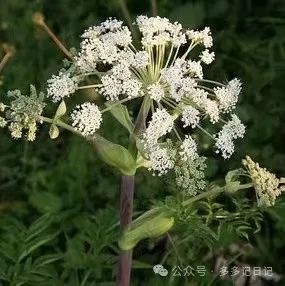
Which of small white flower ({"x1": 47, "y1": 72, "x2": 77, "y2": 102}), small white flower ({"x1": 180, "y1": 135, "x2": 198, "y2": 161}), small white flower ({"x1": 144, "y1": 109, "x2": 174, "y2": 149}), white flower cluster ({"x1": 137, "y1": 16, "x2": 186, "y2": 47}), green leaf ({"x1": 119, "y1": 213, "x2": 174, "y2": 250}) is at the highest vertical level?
white flower cluster ({"x1": 137, "y1": 16, "x2": 186, "y2": 47})

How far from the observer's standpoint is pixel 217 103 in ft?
4.87

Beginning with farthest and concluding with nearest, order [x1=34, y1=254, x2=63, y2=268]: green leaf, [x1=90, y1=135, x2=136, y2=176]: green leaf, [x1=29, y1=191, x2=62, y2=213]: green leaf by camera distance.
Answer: [x1=29, y1=191, x2=62, y2=213]: green leaf → [x1=34, y1=254, x2=63, y2=268]: green leaf → [x1=90, y1=135, x2=136, y2=176]: green leaf

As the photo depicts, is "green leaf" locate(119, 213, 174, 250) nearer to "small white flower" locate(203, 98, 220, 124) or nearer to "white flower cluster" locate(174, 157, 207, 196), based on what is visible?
"white flower cluster" locate(174, 157, 207, 196)

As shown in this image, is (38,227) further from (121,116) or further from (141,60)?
Result: (141,60)

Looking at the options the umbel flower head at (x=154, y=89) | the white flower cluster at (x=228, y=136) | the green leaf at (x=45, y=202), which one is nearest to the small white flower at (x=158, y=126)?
the umbel flower head at (x=154, y=89)

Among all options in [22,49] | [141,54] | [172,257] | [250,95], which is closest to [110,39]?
[141,54]

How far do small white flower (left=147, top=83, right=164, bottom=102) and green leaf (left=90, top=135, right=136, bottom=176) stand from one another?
14 cm

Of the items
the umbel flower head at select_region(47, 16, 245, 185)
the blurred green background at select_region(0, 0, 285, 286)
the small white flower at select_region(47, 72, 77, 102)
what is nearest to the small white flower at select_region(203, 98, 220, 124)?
the umbel flower head at select_region(47, 16, 245, 185)

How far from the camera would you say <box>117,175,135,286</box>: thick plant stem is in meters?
1.55

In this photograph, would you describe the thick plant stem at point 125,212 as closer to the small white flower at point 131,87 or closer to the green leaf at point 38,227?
the small white flower at point 131,87

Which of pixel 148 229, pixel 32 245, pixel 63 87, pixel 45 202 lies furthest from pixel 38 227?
pixel 63 87

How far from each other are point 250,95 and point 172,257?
0.71 m

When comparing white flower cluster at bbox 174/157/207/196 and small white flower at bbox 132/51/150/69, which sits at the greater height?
small white flower at bbox 132/51/150/69

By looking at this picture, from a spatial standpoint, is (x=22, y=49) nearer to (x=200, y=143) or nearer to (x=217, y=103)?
(x=200, y=143)
